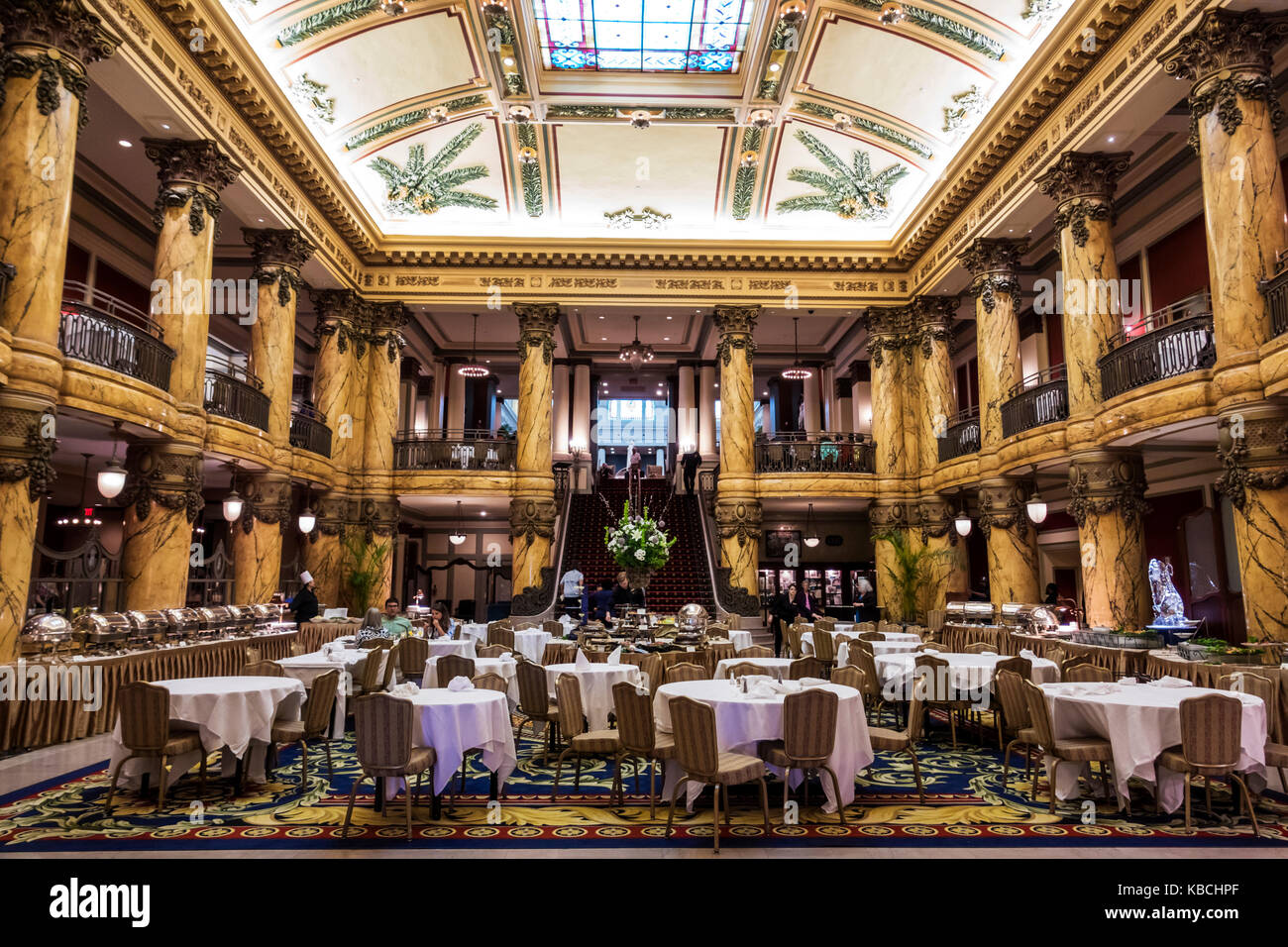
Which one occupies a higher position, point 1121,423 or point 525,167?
point 525,167

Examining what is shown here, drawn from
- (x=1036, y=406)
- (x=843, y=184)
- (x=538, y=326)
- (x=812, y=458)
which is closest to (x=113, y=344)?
(x=538, y=326)

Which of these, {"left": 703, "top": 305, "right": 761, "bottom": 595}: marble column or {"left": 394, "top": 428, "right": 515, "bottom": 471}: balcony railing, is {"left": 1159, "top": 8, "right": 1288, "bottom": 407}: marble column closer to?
{"left": 703, "top": 305, "right": 761, "bottom": 595}: marble column

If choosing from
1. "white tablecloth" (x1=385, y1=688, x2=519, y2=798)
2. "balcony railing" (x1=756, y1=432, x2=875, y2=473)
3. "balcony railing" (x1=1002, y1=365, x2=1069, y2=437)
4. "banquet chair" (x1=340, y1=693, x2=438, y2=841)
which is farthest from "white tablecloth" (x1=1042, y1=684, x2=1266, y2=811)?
"balcony railing" (x1=756, y1=432, x2=875, y2=473)

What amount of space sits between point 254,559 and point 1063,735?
40.3 ft

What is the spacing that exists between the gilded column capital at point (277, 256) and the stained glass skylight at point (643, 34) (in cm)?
570

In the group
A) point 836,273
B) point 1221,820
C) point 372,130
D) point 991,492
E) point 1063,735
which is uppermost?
point 372,130

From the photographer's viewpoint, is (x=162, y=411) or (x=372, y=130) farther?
(x=372, y=130)

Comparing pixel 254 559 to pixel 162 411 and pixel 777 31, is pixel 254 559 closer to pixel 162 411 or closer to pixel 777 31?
pixel 162 411

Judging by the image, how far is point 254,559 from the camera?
13.1 meters

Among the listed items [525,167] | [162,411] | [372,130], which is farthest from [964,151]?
[162,411]

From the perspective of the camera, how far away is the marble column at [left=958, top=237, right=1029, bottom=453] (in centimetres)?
1381

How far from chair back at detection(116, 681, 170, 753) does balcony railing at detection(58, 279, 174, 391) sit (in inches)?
209
